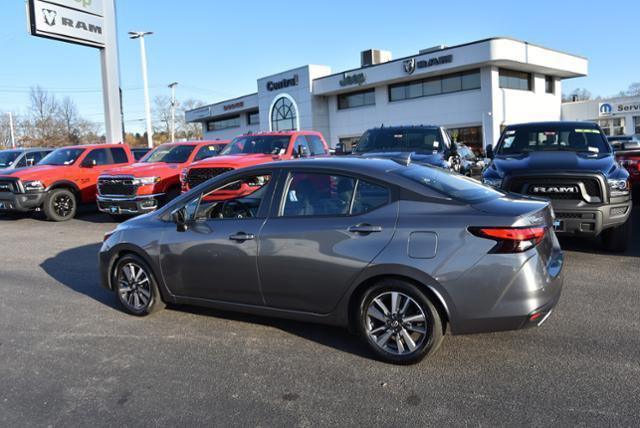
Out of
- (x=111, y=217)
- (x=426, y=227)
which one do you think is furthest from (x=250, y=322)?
(x=111, y=217)

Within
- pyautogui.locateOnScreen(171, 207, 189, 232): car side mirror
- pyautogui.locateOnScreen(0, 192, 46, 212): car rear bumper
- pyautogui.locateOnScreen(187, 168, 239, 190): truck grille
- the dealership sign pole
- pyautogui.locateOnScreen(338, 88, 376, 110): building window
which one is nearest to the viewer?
pyautogui.locateOnScreen(171, 207, 189, 232): car side mirror

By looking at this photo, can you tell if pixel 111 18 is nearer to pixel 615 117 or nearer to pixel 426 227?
pixel 426 227

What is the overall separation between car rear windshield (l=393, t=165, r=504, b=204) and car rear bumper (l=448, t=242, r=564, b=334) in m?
0.60

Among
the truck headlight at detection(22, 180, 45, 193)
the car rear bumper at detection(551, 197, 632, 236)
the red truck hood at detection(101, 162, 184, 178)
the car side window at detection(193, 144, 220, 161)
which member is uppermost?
the car side window at detection(193, 144, 220, 161)

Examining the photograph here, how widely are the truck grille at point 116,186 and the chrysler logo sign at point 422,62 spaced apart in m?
25.5

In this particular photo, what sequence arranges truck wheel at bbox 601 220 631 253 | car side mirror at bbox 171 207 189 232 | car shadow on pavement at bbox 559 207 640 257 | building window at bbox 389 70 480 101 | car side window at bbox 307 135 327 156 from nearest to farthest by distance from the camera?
car side mirror at bbox 171 207 189 232 → truck wheel at bbox 601 220 631 253 → car shadow on pavement at bbox 559 207 640 257 → car side window at bbox 307 135 327 156 → building window at bbox 389 70 480 101

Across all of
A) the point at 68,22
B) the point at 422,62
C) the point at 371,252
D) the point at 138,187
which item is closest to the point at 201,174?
the point at 138,187

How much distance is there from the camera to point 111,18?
22.6m

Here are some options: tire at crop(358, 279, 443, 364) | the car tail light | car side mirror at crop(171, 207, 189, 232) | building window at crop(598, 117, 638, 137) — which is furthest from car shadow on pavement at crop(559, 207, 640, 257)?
building window at crop(598, 117, 638, 137)

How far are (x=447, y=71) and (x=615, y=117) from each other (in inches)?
767

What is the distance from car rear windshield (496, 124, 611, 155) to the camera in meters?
8.23

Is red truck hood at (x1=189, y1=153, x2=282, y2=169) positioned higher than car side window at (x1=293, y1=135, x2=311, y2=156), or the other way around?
car side window at (x1=293, y1=135, x2=311, y2=156)

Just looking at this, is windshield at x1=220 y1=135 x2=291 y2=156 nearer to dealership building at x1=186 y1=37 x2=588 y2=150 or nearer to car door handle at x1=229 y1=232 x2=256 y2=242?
car door handle at x1=229 y1=232 x2=256 y2=242

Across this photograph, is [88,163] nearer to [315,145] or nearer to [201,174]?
[201,174]
